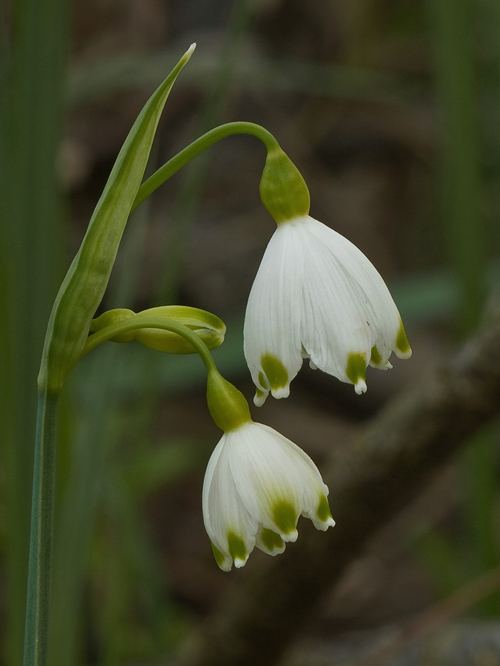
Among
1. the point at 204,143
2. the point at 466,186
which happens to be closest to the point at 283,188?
the point at 204,143

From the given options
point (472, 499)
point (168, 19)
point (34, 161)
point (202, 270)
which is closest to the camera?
point (34, 161)

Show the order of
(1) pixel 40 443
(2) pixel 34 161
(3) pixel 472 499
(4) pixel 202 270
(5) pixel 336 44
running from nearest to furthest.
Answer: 1. (1) pixel 40 443
2. (2) pixel 34 161
3. (3) pixel 472 499
4. (4) pixel 202 270
5. (5) pixel 336 44

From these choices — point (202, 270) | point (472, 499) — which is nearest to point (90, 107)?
point (202, 270)

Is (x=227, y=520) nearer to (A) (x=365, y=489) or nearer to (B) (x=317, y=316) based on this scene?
(B) (x=317, y=316)

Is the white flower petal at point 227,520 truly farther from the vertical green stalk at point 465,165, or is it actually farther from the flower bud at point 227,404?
the vertical green stalk at point 465,165

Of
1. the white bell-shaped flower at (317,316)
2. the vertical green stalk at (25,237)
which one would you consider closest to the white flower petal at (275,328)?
the white bell-shaped flower at (317,316)

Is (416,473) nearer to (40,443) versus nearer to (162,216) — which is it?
(40,443)

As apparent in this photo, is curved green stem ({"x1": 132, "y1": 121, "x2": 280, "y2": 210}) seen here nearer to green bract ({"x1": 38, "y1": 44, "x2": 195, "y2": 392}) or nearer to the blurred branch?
green bract ({"x1": 38, "y1": 44, "x2": 195, "y2": 392})
